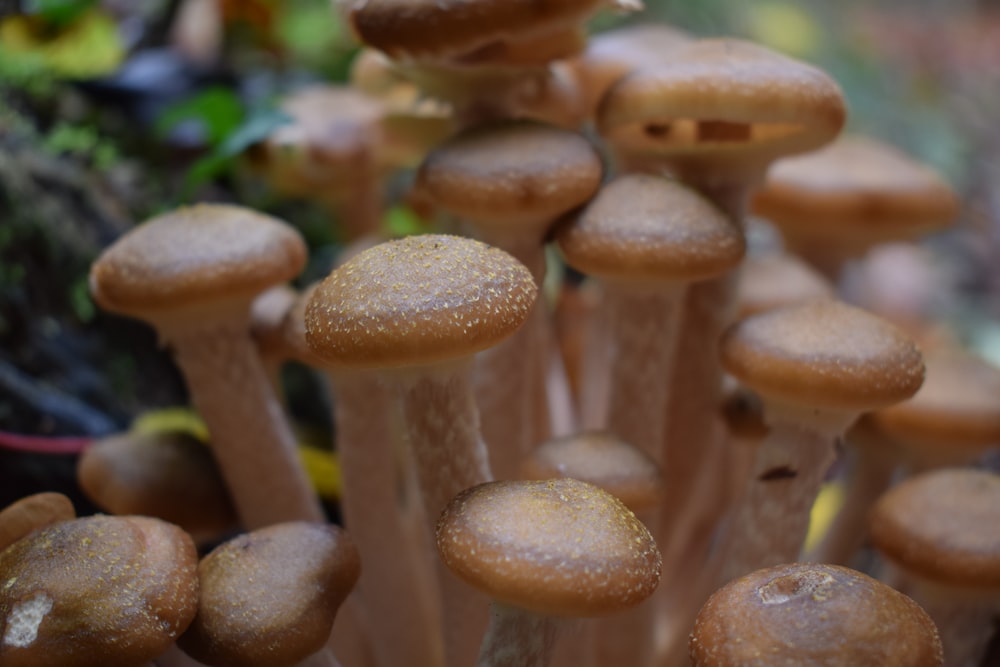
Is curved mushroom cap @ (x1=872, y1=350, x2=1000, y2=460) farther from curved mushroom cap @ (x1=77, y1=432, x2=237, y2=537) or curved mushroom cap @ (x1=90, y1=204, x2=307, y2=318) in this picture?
curved mushroom cap @ (x1=77, y1=432, x2=237, y2=537)

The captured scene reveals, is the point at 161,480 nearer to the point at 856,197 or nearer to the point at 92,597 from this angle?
the point at 92,597

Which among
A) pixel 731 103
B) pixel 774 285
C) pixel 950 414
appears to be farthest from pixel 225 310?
pixel 950 414

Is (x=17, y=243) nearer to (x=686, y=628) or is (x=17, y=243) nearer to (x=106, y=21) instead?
(x=106, y=21)

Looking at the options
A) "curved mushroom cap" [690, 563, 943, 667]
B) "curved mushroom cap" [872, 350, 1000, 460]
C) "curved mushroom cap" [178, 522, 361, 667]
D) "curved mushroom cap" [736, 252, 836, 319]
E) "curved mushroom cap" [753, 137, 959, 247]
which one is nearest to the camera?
"curved mushroom cap" [690, 563, 943, 667]

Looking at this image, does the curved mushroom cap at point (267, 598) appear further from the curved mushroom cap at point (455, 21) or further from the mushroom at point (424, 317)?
the curved mushroom cap at point (455, 21)

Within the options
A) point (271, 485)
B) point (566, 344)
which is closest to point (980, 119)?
point (566, 344)

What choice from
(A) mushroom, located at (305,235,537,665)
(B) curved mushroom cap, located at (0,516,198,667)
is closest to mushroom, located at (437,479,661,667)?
(A) mushroom, located at (305,235,537,665)

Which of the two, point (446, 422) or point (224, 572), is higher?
point (446, 422)
